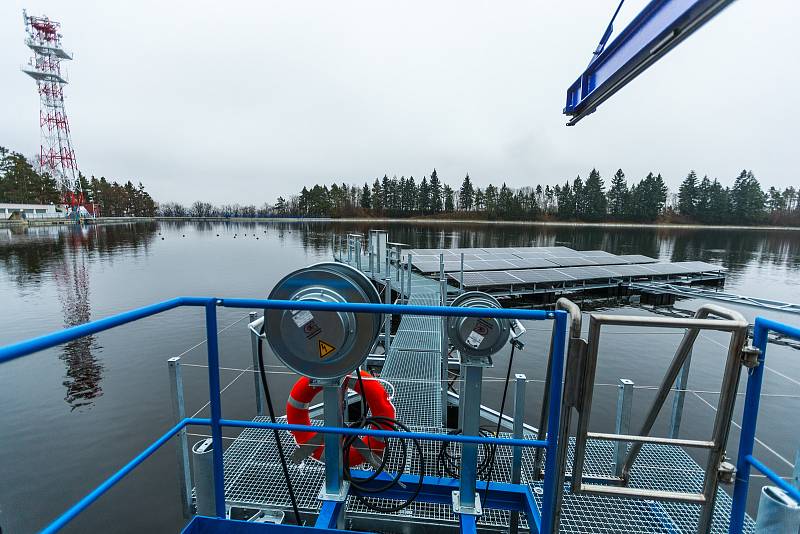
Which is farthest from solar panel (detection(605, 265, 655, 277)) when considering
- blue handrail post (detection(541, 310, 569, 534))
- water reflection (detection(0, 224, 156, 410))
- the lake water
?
water reflection (detection(0, 224, 156, 410))

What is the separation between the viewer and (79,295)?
18453 mm

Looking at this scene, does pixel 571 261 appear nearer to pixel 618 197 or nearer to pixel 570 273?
pixel 570 273

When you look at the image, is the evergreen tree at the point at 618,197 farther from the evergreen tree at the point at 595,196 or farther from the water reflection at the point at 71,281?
the water reflection at the point at 71,281

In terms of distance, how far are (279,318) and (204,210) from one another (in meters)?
168

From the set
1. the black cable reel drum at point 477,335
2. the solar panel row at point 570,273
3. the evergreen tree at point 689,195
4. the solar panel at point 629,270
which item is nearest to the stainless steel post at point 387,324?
the black cable reel drum at point 477,335

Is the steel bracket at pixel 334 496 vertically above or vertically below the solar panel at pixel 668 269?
above

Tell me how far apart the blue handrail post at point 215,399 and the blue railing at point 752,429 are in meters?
2.73

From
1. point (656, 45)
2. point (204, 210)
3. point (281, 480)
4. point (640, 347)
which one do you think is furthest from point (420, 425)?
point (204, 210)

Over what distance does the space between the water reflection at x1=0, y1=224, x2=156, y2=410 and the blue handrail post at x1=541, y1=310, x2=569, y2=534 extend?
1097 cm

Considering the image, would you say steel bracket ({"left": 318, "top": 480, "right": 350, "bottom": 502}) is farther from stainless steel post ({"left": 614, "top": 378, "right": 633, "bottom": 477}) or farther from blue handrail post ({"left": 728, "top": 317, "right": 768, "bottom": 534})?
stainless steel post ({"left": 614, "top": 378, "right": 633, "bottom": 477})

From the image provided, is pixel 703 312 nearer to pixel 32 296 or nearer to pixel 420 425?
pixel 420 425

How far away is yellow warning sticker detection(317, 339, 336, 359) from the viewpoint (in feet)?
7.95

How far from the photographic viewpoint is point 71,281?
2125cm

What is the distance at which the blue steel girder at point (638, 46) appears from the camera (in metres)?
3.65
